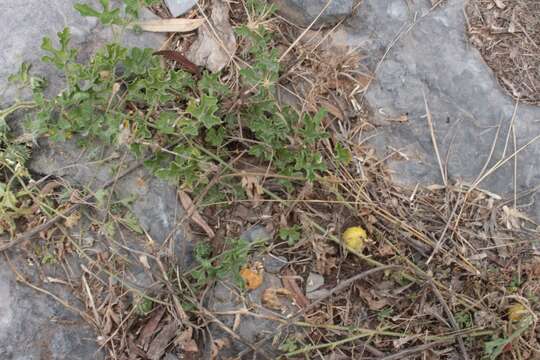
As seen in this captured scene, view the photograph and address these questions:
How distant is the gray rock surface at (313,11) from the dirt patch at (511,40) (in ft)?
2.43

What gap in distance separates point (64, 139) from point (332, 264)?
4.75 ft

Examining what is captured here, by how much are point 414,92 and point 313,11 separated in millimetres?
711

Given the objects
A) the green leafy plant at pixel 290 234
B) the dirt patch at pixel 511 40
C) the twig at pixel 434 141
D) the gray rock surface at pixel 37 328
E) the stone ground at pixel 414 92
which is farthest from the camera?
the dirt patch at pixel 511 40

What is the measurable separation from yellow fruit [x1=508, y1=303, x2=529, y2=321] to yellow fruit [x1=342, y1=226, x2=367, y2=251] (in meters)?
0.79

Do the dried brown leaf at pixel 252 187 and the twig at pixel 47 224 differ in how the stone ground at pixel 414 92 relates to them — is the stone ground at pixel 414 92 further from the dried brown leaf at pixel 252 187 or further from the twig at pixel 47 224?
the dried brown leaf at pixel 252 187

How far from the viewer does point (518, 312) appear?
296 cm

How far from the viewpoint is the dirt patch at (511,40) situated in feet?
11.1

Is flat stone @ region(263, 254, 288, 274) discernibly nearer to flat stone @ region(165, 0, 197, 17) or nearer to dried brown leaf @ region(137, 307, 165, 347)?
dried brown leaf @ region(137, 307, 165, 347)

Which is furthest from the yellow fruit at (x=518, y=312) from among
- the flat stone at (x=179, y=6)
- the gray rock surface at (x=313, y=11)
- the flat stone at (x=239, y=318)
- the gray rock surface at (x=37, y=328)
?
the flat stone at (x=179, y=6)

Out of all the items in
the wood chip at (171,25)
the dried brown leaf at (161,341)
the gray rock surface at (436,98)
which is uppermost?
the wood chip at (171,25)

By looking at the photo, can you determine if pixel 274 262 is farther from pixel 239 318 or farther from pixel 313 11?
pixel 313 11

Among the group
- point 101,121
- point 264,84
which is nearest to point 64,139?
point 101,121

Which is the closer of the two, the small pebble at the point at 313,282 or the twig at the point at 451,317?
the twig at the point at 451,317

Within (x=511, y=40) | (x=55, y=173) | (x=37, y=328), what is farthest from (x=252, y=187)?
(x=511, y=40)
